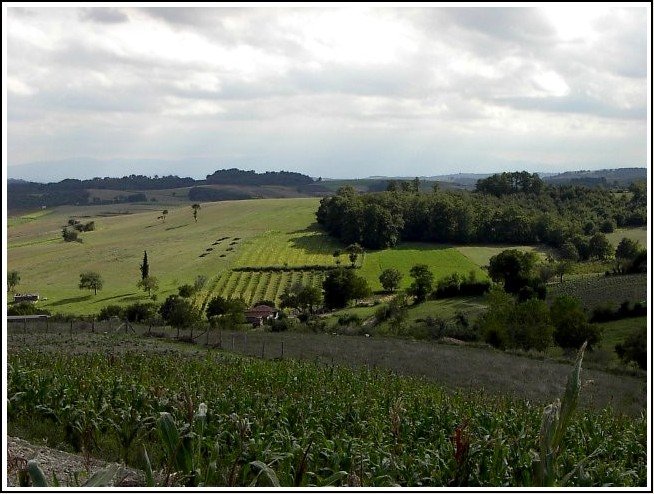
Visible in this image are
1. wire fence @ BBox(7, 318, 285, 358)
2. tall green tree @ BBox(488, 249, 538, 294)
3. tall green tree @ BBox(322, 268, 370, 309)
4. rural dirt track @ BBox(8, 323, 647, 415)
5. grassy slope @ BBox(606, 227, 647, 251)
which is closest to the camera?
rural dirt track @ BBox(8, 323, 647, 415)

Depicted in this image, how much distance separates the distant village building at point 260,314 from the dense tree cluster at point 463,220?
22385 mm

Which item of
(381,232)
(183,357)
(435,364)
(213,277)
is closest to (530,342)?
(435,364)

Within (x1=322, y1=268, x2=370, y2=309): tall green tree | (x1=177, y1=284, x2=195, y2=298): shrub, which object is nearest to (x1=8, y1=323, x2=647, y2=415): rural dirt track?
(x1=322, y1=268, x2=370, y2=309): tall green tree

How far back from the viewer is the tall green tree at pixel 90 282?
48.3 meters

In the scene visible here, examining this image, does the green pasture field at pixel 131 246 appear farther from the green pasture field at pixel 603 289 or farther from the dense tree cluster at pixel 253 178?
the dense tree cluster at pixel 253 178

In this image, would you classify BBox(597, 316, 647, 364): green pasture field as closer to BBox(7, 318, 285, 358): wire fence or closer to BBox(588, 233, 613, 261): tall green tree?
BBox(7, 318, 285, 358): wire fence

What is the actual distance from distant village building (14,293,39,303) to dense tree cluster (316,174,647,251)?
31.0 m

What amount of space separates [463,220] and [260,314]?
30.0 m

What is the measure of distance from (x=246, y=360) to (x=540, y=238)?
50042 millimetres

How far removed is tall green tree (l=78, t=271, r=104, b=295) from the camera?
→ 159 ft

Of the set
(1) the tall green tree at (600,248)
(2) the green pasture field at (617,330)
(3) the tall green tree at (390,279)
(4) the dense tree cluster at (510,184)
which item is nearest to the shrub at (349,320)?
(3) the tall green tree at (390,279)

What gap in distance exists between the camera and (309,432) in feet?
24.9

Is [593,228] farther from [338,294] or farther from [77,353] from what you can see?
[77,353]

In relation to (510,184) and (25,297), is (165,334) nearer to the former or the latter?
(25,297)
